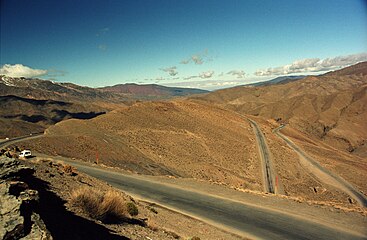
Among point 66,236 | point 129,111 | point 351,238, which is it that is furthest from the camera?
point 129,111

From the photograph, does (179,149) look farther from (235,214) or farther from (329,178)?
(235,214)

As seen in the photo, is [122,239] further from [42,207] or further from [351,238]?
[351,238]

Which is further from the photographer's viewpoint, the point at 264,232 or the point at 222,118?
the point at 222,118

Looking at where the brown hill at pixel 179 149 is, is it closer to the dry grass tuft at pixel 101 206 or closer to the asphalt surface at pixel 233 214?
the asphalt surface at pixel 233 214

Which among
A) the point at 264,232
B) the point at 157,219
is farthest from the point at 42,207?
the point at 264,232

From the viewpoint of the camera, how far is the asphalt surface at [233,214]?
13266 millimetres

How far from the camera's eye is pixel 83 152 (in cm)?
3444

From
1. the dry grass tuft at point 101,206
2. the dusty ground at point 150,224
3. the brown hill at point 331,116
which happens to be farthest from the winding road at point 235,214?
the brown hill at point 331,116

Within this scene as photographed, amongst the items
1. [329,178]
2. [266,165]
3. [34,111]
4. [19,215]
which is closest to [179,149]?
[266,165]

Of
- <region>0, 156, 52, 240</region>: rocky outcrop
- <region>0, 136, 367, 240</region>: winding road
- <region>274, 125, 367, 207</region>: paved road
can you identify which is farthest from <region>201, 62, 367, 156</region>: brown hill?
<region>0, 156, 52, 240</region>: rocky outcrop

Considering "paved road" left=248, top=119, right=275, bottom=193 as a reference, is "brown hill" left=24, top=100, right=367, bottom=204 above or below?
above

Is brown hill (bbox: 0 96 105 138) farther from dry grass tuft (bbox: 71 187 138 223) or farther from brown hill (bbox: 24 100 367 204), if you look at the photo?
dry grass tuft (bbox: 71 187 138 223)

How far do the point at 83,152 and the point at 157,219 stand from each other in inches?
924

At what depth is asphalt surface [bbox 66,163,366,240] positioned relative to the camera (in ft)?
43.5
